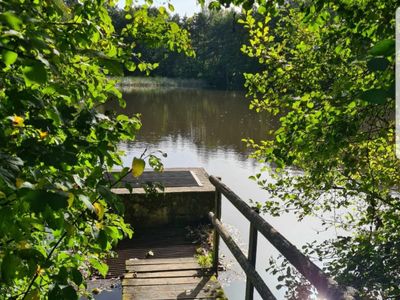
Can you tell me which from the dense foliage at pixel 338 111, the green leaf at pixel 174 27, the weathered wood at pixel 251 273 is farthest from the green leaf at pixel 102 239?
the green leaf at pixel 174 27

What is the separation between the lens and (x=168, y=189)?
782 centimetres

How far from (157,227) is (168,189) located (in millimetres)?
763

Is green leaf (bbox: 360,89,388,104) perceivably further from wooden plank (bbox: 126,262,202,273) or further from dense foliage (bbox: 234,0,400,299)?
wooden plank (bbox: 126,262,202,273)

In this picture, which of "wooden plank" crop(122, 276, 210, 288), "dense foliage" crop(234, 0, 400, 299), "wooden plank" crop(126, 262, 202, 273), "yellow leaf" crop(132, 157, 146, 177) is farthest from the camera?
"wooden plank" crop(126, 262, 202, 273)

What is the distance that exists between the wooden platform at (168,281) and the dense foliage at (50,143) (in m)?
1.87

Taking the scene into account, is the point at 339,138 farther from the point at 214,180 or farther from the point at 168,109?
the point at 168,109

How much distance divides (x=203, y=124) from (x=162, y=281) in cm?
1984

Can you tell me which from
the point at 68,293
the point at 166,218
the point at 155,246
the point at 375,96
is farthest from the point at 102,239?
the point at 166,218

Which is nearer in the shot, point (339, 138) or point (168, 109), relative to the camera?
point (339, 138)

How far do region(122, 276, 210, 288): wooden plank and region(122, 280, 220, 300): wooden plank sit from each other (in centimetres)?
7

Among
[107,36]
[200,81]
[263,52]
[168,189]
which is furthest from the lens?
[200,81]

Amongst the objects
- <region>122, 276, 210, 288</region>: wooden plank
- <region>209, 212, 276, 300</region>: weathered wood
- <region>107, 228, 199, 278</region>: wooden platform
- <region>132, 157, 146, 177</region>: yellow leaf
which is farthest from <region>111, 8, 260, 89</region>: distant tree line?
<region>132, 157, 146, 177</region>: yellow leaf

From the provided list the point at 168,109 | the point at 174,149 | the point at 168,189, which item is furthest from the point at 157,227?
the point at 168,109

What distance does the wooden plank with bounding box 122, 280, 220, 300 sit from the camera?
13.4ft
